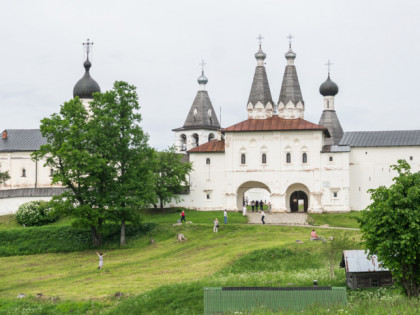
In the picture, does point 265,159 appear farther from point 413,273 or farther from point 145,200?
point 413,273

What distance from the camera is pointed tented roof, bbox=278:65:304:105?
5247cm

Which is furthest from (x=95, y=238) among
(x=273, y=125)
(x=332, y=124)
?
(x=332, y=124)

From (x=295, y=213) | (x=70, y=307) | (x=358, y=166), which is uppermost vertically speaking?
(x=358, y=166)

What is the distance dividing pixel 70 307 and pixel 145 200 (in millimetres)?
16203

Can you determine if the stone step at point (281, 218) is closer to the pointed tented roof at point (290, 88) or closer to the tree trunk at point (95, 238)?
the pointed tented roof at point (290, 88)

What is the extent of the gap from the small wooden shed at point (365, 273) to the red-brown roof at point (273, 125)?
78.7ft

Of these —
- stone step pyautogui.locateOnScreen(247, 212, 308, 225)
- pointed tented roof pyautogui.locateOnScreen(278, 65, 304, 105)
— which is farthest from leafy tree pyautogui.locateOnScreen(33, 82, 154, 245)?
pointed tented roof pyautogui.locateOnScreen(278, 65, 304, 105)

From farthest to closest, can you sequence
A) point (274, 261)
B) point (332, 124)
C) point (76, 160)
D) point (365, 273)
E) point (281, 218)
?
point (332, 124) → point (281, 218) → point (76, 160) → point (274, 261) → point (365, 273)

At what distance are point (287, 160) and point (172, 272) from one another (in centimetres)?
2076

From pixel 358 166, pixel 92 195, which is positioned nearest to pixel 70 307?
pixel 92 195

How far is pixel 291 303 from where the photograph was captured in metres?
22.1

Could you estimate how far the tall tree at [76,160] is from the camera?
4144cm

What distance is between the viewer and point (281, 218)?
156 feet

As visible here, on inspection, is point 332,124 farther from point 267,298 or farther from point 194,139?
point 267,298
